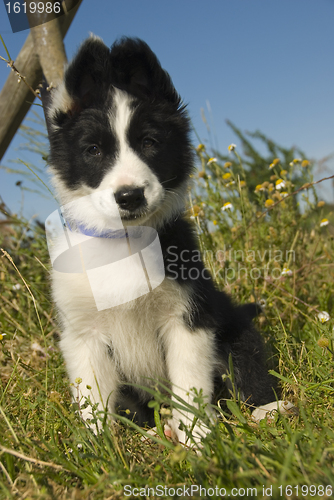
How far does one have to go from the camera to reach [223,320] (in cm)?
223

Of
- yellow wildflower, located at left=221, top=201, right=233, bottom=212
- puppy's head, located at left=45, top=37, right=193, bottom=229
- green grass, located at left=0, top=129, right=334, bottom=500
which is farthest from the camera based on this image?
yellow wildflower, located at left=221, top=201, right=233, bottom=212

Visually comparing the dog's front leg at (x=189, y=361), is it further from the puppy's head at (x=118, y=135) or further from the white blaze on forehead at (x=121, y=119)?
the white blaze on forehead at (x=121, y=119)

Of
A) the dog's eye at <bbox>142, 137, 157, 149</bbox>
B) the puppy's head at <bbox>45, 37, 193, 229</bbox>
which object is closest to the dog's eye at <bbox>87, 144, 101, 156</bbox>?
the puppy's head at <bbox>45, 37, 193, 229</bbox>

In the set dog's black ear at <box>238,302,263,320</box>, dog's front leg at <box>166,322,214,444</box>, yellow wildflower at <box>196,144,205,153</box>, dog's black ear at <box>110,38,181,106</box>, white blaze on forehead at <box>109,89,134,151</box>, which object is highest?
dog's black ear at <box>110,38,181,106</box>

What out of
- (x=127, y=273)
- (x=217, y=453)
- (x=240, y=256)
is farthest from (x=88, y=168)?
(x=240, y=256)

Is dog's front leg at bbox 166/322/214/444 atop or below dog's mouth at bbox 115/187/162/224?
below

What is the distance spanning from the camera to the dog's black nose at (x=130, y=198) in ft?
5.62

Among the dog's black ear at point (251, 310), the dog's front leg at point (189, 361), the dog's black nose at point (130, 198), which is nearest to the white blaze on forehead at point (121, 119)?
the dog's black nose at point (130, 198)

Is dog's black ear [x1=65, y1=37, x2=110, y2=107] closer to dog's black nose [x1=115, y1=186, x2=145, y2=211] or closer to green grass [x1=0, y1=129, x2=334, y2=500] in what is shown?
dog's black nose [x1=115, y1=186, x2=145, y2=211]

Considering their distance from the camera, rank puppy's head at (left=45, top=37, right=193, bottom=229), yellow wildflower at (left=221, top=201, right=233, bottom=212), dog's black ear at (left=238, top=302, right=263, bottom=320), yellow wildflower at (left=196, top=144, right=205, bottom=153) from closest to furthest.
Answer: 1. puppy's head at (left=45, top=37, right=193, bottom=229)
2. dog's black ear at (left=238, top=302, right=263, bottom=320)
3. yellow wildflower at (left=221, top=201, right=233, bottom=212)
4. yellow wildflower at (left=196, top=144, right=205, bottom=153)

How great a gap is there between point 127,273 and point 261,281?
1.69 meters

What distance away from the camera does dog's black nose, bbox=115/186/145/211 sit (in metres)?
1.71

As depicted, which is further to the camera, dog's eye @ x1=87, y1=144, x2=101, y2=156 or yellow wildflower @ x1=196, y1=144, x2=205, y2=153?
yellow wildflower @ x1=196, y1=144, x2=205, y2=153

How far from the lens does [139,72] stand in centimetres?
212
